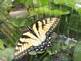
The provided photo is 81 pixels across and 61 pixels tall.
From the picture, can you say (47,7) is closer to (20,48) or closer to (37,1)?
(37,1)

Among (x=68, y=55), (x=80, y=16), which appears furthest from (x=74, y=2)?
(x=68, y=55)

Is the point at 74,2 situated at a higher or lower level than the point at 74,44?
higher

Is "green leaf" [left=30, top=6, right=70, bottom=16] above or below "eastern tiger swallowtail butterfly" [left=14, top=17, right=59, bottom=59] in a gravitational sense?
above

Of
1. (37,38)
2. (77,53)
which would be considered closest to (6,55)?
(37,38)

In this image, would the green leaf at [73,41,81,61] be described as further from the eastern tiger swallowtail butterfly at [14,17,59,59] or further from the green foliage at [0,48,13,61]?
the green foliage at [0,48,13,61]

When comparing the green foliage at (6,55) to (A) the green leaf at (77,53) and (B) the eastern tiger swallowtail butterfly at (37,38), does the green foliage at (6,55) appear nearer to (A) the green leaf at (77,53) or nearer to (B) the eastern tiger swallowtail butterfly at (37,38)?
(B) the eastern tiger swallowtail butterfly at (37,38)

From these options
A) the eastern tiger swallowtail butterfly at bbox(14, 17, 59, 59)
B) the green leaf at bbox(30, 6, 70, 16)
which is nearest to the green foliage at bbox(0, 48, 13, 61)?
the eastern tiger swallowtail butterfly at bbox(14, 17, 59, 59)

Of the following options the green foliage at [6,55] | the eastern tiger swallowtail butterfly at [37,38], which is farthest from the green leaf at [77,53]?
the green foliage at [6,55]

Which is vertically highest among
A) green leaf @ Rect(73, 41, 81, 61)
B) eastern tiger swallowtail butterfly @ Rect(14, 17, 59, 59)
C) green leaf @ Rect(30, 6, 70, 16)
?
green leaf @ Rect(30, 6, 70, 16)
